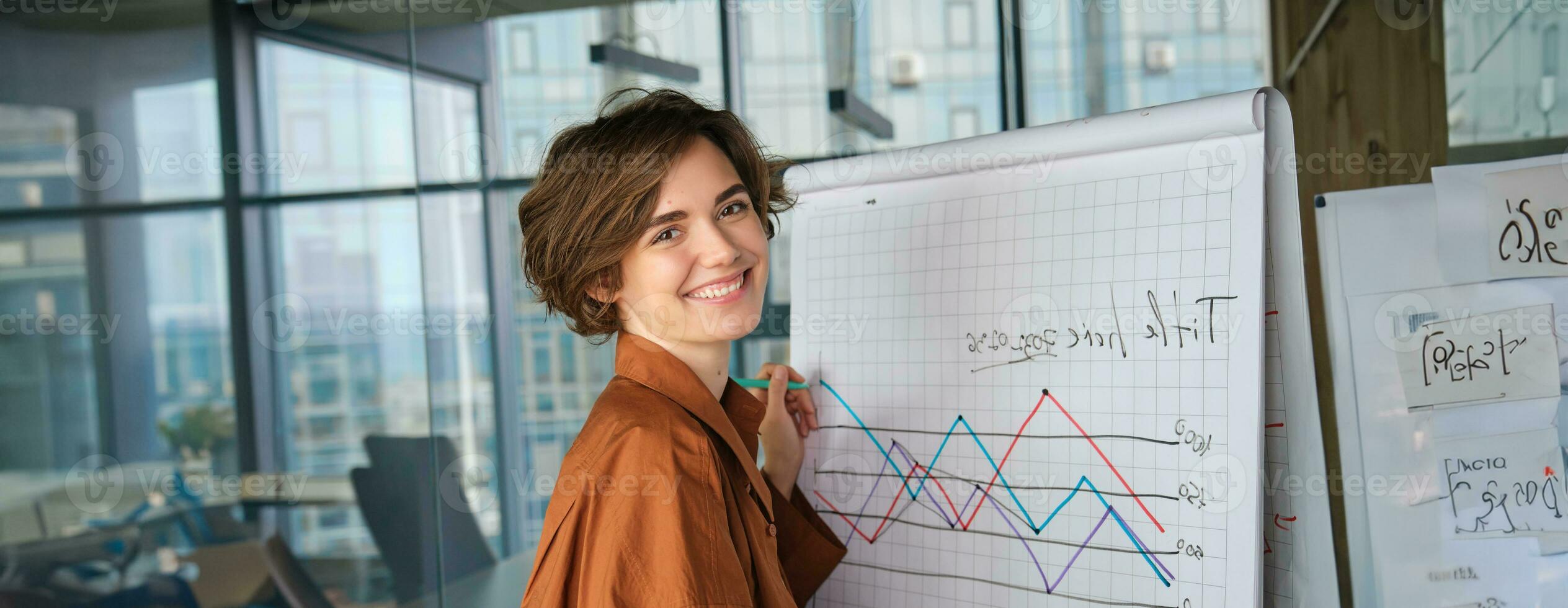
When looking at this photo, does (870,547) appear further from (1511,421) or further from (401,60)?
(401,60)

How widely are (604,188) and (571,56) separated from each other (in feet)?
9.35

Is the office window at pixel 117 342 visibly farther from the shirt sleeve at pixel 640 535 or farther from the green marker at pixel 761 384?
the shirt sleeve at pixel 640 535

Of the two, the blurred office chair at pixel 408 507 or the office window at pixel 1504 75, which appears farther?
the blurred office chair at pixel 408 507

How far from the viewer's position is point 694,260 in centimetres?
121

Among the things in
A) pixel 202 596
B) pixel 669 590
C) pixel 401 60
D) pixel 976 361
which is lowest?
pixel 202 596

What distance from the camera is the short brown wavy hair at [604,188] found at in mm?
1174

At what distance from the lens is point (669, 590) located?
975 millimetres

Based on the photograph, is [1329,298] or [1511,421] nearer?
[1511,421]

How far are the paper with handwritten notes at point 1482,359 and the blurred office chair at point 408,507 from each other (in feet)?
10.6

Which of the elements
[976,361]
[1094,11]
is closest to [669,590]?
[976,361]

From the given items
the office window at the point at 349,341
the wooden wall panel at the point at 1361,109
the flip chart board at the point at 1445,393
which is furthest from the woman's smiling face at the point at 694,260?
the office window at the point at 349,341

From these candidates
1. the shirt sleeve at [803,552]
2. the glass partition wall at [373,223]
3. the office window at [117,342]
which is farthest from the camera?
the glass partition wall at [373,223]

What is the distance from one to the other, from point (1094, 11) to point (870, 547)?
262cm

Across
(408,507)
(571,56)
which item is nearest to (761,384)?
(571,56)
